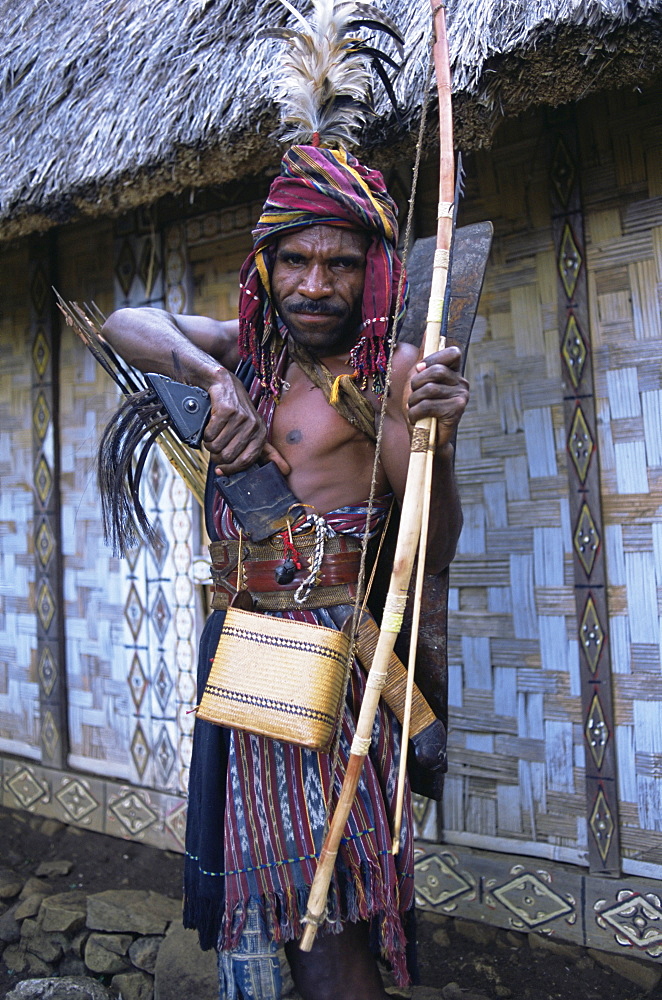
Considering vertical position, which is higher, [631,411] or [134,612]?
[631,411]

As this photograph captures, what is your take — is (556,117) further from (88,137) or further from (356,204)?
(88,137)

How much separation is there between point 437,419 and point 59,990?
231 cm

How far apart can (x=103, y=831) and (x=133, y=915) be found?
2.97ft

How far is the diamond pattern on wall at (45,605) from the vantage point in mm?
4293

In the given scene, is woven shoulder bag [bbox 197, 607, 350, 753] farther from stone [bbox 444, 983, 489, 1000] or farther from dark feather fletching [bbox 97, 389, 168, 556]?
stone [bbox 444, 983, 489, 1000]

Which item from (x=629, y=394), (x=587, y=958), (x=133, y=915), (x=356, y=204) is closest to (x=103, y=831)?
(x=133, y=915)

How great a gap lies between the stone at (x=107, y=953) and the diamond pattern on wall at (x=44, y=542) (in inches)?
70.5

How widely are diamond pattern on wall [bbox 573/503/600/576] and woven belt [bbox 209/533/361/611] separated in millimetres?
1130

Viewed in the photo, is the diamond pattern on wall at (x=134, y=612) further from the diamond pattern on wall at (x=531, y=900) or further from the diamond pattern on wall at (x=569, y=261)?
the diamond pattern on wall at (x=569, y=261)

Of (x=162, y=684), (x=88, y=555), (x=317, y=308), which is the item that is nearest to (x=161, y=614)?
(x=162, y=684)

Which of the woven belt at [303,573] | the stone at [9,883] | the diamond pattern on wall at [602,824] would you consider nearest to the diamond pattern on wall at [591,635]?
the diamond pattern on wall at [602,824]

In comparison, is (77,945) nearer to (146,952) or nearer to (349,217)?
(146,952)

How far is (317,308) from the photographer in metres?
1.99

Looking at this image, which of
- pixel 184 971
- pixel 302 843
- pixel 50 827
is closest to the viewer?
pixel 302 843
